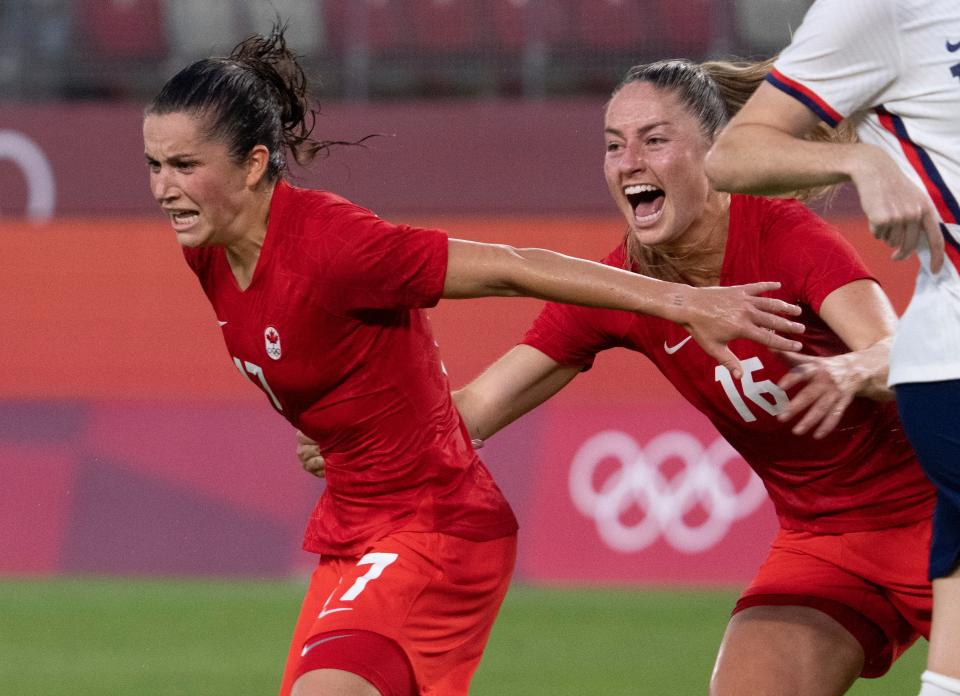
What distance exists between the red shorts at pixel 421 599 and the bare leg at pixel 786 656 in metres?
0.59

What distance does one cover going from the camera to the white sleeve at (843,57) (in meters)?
2.88

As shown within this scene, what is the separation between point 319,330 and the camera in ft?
12.3

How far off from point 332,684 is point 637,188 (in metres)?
1.48

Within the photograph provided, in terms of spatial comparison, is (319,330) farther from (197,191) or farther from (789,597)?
(789,597)

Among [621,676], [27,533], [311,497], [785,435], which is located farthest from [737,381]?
[27,533]

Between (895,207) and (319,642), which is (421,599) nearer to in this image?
(319,642)

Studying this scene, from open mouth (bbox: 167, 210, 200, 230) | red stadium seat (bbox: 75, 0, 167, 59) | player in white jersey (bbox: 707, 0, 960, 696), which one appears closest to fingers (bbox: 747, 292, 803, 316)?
player in white jersey (bbox: 707, 0, 960, 696)

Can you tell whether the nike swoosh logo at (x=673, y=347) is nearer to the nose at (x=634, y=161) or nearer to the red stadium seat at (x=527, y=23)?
the nose at (x=634, y=161)

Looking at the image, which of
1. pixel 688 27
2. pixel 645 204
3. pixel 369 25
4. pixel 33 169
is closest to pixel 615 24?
pixel 688 27

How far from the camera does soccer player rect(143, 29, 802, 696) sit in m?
3.62

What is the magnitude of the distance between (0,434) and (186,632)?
2418mm

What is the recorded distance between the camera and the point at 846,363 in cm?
337

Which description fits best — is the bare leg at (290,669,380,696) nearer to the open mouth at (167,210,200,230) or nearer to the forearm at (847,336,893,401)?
the open mouth at (167,210,200,230)

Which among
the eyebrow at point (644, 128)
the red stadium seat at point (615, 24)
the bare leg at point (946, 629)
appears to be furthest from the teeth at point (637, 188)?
the red stadium seat at point (615, 24)
